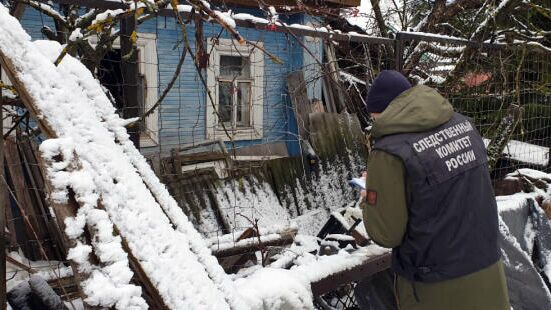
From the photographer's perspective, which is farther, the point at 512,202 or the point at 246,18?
the point at 512,202

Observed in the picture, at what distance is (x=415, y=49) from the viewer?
459cm

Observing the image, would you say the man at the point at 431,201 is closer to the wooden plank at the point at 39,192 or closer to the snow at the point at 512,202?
the snow at the point at 512,202

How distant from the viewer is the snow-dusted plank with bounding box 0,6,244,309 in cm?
141

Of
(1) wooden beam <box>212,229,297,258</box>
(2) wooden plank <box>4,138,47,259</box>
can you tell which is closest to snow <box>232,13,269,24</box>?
(1) wooden beam <box>212,229,297,258</box>

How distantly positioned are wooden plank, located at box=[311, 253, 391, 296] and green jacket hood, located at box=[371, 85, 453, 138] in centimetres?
86

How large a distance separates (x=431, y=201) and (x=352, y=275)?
30.6 inches

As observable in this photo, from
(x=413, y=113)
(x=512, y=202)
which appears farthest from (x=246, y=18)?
(x=512, y=202)

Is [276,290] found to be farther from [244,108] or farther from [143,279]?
[244,108]

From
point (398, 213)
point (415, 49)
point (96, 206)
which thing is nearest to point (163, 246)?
point (96, 206)

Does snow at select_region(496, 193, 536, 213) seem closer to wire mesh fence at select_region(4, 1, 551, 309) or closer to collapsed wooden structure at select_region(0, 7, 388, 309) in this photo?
wire mesh fence at select_region(4, 1, 551, 309)

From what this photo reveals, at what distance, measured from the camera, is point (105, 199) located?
61.2 inches

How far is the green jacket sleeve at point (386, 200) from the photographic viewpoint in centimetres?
191

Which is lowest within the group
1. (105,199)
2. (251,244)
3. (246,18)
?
(251,244)

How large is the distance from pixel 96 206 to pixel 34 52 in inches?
26.2
